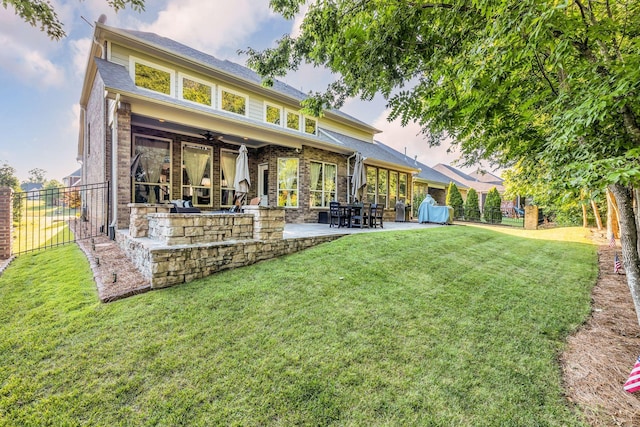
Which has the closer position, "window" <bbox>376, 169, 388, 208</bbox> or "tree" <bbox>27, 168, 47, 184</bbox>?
"window" <bbox>376, 169, 388, 208</bbox>

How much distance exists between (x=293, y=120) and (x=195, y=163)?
510cm

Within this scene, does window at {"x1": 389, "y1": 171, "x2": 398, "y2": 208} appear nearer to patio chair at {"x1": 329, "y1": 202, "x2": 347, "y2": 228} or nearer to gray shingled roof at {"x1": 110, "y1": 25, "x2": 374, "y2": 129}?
patio chair at {"x1": 329, "y1": 202, "x2": 347, "y2": 228}

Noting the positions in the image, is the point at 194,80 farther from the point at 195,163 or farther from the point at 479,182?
the point at 479,182

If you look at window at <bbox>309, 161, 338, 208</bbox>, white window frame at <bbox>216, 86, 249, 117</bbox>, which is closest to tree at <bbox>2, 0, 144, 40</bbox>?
white window frame at <bbox>216, 86, 249, 117</bbox>

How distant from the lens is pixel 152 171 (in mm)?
8922

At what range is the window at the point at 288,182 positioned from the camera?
1130 centimetres

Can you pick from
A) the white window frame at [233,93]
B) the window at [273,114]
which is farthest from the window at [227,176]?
the window at [273,114]

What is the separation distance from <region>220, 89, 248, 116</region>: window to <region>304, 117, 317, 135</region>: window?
3.13 meters

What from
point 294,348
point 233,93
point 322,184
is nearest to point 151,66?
point 233,93

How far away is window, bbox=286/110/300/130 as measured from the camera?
12617mm

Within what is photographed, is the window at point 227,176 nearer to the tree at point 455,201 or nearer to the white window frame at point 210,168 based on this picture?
the white window frame at point 210,168

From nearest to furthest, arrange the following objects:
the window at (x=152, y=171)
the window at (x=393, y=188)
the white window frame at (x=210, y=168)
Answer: the window at (x=152, y=171), the white window frame at (x=210, y=168), the window at (x=393, y=188)

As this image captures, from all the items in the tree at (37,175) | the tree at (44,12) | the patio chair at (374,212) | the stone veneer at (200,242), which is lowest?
the stone veneer at (200,242)

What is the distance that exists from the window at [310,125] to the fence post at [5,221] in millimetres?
10249
